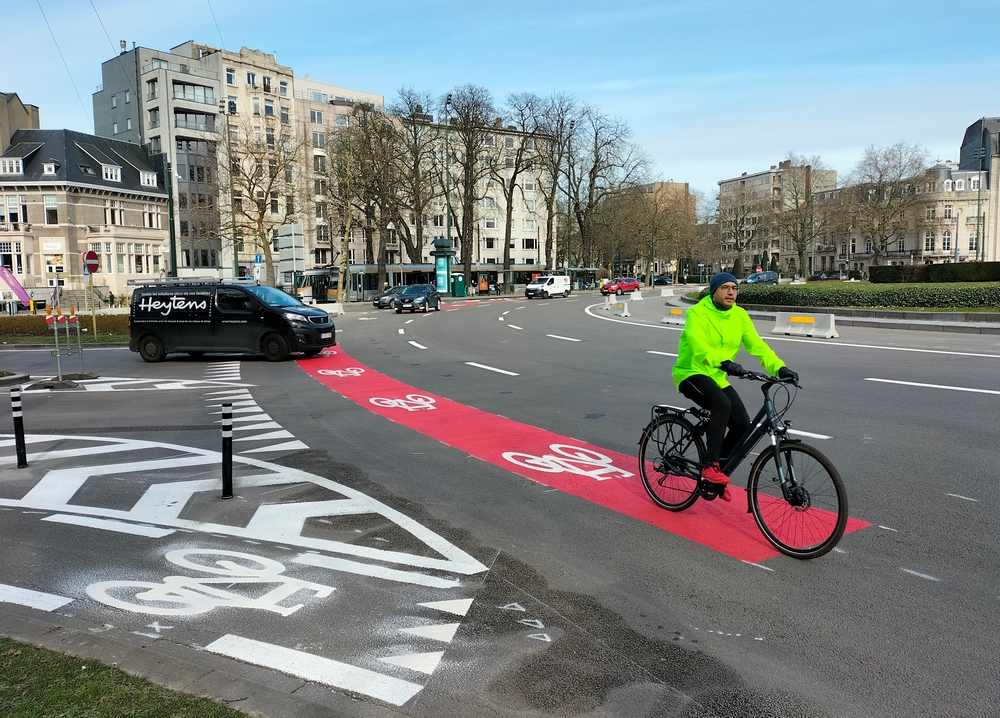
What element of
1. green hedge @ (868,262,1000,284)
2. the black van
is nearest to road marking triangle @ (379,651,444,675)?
the black van

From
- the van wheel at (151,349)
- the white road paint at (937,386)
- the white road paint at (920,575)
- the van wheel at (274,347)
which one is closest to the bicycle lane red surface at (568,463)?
the white road paint at (920,575)

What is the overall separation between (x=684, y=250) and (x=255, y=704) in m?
116

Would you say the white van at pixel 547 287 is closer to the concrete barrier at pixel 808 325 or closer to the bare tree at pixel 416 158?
the bare tree at pixel 416 158

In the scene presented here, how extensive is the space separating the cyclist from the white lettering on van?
52.6 feet

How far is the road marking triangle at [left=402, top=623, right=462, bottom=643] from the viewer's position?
13.0 feet

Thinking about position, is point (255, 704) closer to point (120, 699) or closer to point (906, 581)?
point (120, 699)

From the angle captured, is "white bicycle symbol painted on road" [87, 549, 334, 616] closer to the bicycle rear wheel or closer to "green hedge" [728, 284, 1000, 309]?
the bicycle rear wheel

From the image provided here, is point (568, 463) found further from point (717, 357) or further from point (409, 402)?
point (409, 402)

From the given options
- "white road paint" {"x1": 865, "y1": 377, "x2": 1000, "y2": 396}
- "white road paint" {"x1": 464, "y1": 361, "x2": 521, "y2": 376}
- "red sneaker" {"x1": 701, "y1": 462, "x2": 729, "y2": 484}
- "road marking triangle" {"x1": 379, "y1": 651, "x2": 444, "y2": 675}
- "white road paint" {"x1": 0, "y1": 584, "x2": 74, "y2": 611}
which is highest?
"red sneaker" {"x1": 701, "y1": 462, "x2": 729, "y2": 484}

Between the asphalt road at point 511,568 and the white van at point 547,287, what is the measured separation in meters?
51.4

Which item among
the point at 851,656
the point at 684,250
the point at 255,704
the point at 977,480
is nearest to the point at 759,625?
the point at 851,656

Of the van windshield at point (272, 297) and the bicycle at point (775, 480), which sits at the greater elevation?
the van windshield at point (272, 297)

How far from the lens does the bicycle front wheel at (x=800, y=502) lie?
A: 481 cm

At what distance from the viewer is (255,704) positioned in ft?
10.9
